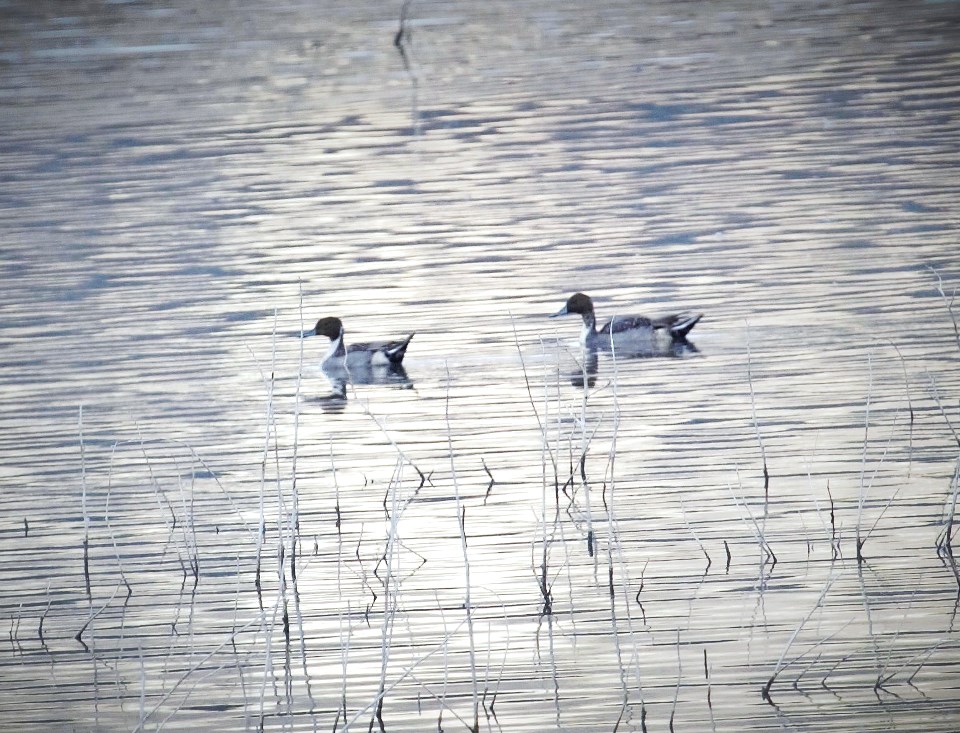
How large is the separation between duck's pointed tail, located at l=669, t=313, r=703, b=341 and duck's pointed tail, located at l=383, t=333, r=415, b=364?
225cm

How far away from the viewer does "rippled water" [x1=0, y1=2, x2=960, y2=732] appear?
7.95 metres

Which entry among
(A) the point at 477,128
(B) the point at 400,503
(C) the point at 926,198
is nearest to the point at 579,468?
(B) the point at 400,503

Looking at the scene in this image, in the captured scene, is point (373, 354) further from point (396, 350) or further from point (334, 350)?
point (334, 350)

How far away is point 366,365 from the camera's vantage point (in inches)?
640

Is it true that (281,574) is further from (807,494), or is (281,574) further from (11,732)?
(807,494)

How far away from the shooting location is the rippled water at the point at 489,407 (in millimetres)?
7949

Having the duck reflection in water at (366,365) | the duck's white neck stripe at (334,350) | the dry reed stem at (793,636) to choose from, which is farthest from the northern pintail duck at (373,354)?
the dry reed stem at (793,636)

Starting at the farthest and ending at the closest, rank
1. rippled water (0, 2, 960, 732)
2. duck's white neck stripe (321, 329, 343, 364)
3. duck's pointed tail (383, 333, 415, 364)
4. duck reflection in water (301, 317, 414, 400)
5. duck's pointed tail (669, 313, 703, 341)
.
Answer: duck's white neck stripe (321, 329, 343, 364), duck's pointed tail (669, 313, 703, 341), duck's pointed tail (383, 333, 415, 364), duck reflection in water (301, 317, 414, 400), rippled water (0, 2, 960, 732)

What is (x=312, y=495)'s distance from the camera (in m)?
11.4

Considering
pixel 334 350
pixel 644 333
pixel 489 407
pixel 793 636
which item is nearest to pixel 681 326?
pixel 644 333

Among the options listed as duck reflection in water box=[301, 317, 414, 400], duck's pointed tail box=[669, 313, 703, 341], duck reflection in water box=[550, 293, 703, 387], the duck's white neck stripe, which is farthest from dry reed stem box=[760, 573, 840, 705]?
the duck's white neck stripe

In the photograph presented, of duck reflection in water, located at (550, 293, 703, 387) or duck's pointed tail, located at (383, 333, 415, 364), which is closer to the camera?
duck reflection in water, located at (550, 293, 703, 387)

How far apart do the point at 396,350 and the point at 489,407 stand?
2.42 m

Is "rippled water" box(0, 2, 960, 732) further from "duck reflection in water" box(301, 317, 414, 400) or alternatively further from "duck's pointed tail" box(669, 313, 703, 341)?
"duck's pointed tail" box(669, 313, 703, 341)
